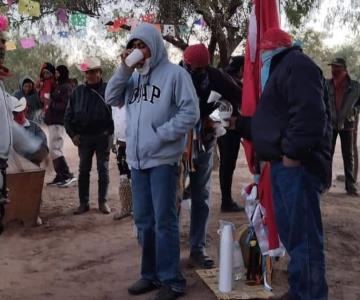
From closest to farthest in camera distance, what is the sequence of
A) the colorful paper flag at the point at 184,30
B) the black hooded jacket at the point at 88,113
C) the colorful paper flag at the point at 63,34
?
the black hooded jacket at the point at 88,113
the colorful paper flag at the point at 184,30
the colorful paper flag at the point at 63,34

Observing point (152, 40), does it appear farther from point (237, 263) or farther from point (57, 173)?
point (57, 173)

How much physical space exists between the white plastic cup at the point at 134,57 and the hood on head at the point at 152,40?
0.08 meters

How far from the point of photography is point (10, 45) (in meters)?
8.66

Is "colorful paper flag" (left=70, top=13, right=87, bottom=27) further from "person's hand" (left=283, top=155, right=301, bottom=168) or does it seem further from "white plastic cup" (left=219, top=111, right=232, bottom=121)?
"person's hand" (left=283, top=155, right=301, bottom=168)

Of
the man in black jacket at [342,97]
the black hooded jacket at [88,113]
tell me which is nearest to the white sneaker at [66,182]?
the black hooded jacket at [88,113]

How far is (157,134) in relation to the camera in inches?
150

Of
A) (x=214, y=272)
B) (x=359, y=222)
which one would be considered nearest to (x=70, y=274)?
(x=214, y=272)

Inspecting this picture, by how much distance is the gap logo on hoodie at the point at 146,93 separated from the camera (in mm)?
3863

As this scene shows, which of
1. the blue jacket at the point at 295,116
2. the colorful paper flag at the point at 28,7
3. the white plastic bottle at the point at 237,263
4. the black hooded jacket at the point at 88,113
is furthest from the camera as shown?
the colorful paper flag at the point at 28,7

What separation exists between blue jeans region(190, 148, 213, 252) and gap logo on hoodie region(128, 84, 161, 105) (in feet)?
3.00

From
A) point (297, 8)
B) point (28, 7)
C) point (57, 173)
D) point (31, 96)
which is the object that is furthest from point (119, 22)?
point (297, 8)

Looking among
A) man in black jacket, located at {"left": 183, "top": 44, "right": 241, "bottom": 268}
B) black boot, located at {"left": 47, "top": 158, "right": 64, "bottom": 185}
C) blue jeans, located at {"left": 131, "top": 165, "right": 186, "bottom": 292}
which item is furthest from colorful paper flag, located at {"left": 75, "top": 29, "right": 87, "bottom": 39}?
blue jeans, located at {"left": 131, "top": 165, "right": 186, "bottom": 292}

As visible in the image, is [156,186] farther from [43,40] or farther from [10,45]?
[43,40]

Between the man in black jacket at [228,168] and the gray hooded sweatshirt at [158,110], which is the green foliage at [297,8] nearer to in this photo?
A: the man in black jacket at [228,168]
